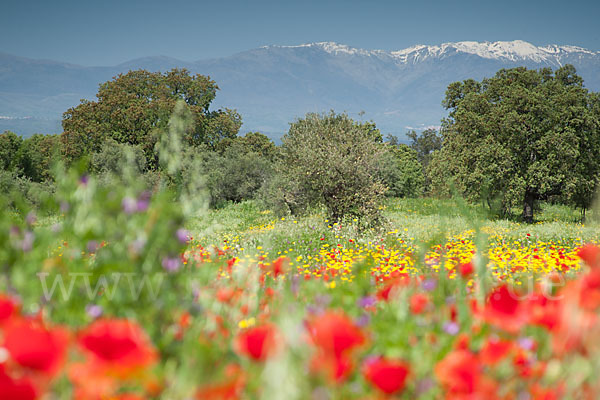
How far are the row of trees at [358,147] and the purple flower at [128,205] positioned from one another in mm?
592

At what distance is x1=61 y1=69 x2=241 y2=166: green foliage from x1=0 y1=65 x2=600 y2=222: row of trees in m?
0.10

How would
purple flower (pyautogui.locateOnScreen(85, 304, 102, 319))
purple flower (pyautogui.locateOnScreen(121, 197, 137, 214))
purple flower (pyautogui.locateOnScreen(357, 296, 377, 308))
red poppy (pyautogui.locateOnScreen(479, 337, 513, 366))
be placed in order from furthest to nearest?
purple flower (pyautogui.locateOnScreen(357, 296, 377, 308)) → purple flower (pyautogui.locateOnScreen(121, 197, 137, 214)) → purple flower (pyautogui.locateOnScreen(85, 304, 102, 319)) → red poppy (pyautogui.locateOnScreen(479, 337, 513, 366))

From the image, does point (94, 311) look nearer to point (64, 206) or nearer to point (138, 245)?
point (138, 245)

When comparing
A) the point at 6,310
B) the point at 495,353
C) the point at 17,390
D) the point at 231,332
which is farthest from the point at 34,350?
the point at 495,353

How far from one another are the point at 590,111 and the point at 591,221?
6.94 m

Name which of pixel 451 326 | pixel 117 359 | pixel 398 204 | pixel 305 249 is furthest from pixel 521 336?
pixel 398 204

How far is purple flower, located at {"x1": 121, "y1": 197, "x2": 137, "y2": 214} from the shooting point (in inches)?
71.5

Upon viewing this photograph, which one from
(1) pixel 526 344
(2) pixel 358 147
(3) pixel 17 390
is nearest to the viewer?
(3) pixel 17 390

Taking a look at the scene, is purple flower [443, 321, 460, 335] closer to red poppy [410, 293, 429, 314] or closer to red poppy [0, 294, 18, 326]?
red poppy [410, 293, 429, 314]

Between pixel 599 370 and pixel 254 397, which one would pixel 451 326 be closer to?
pixel 599 370

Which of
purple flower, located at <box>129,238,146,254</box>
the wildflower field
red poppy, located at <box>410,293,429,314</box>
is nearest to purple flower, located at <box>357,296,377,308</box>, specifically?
the wildflower field

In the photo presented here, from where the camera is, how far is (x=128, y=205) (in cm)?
182

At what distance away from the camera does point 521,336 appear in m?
1.66

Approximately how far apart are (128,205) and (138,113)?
35.5 metres
